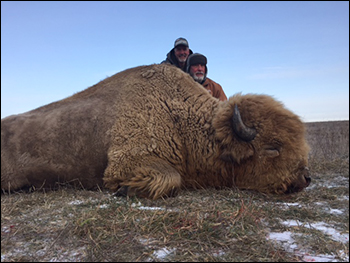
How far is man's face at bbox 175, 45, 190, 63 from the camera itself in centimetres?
692

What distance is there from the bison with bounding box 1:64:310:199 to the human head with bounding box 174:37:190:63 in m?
2.60

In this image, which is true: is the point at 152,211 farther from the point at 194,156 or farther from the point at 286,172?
the point at 286,172

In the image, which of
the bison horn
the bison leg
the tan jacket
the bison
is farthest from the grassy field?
the tan jacket

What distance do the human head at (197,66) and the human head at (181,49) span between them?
0.51 metres

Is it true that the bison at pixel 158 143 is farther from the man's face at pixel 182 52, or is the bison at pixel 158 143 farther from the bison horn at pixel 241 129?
the man's face at pixel 182 52

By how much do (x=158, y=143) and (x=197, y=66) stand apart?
9.42 ft

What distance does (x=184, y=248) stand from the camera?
2.19 meters

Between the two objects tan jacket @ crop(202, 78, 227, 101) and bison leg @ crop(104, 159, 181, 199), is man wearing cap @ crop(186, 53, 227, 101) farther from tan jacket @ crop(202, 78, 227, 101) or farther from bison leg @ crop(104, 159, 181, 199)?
bison leg @ crop(104, 159, 181, 199)

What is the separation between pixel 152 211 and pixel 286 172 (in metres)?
1.75

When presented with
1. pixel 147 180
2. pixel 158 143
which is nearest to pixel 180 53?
pixel 158 143

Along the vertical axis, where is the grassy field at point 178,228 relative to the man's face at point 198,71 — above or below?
below

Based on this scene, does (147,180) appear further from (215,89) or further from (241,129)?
(215,89)

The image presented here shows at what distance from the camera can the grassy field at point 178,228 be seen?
83.7 inches

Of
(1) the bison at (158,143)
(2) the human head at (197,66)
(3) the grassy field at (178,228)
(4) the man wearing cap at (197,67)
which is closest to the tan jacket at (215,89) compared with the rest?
(4) the man wearing cap at (197,67)
